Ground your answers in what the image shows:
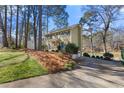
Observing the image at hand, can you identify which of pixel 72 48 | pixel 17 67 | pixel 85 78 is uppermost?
pixel 72 48

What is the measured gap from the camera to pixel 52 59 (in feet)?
19.3

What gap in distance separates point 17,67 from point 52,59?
0.59 metres

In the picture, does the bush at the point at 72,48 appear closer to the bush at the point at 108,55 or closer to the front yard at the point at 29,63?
the front yard at the point at 29,63

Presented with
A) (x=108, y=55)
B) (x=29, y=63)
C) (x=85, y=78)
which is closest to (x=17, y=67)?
(x=29, y=63)

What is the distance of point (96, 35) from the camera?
591 cm

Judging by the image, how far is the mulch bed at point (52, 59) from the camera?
579 centimetres

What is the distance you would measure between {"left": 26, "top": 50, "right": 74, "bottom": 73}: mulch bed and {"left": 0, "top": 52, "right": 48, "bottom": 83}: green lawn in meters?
0.09

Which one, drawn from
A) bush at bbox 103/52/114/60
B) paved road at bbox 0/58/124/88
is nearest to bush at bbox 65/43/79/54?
paved road at bbox 0/58/124/88

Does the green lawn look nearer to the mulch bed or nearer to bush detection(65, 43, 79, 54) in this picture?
the mulch bed

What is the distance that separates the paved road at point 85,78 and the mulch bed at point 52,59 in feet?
0.41

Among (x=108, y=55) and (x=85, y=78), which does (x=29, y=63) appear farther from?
(x=108, y=55)
